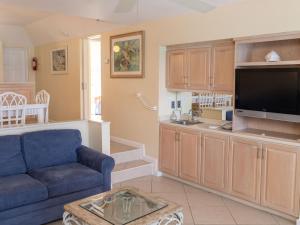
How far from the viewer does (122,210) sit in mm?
2488

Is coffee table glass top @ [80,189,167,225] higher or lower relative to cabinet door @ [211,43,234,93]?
lower

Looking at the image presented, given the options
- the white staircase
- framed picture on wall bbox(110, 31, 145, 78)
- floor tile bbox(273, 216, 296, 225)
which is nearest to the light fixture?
framed picture on wall bbox(110, 31, 145, 78)

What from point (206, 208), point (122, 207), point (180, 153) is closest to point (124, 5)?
point (180, 153)

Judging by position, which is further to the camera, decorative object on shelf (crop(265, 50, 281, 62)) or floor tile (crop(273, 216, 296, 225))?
decorative object on shelf (crop(265, 50, 281, 62))

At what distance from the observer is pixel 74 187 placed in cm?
318

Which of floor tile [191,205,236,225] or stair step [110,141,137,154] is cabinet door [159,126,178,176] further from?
floor tile [191,205,236,225]

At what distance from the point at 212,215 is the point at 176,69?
82.9 inches

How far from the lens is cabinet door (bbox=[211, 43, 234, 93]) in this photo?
3787mm

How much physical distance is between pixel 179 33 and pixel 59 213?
108 inches

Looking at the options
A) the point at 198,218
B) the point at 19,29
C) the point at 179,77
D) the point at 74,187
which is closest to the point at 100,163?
the point at 74,187

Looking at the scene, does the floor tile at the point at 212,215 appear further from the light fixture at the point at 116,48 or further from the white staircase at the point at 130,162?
the light fixture at the point at 116,48

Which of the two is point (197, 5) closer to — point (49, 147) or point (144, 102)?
point (144, 102)

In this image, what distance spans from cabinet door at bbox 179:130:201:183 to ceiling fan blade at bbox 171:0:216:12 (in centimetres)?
160

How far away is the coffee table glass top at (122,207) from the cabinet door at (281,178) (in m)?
1.44
